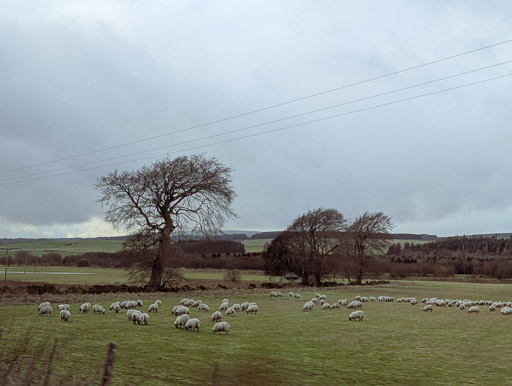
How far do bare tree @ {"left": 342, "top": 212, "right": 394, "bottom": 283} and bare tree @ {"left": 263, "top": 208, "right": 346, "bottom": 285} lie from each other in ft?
19.7

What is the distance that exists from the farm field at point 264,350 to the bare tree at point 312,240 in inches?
1612

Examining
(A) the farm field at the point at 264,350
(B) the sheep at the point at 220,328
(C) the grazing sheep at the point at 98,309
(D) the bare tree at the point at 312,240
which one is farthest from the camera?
(D) the bare tree at the point at 312,240

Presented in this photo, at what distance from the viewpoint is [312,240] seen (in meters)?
66.1

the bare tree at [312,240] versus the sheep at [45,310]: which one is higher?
the bare tree at [312,240]

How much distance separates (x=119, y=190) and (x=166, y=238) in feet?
20.4

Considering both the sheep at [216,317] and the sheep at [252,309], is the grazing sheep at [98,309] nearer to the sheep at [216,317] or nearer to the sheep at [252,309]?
the sheep at [216,317]

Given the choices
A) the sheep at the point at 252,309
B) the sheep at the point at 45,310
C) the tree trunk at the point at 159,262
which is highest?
the tree trunk at the point at 159,262

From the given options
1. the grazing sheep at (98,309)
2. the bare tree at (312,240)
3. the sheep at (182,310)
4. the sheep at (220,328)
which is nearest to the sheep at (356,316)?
the sheep at (182,310)

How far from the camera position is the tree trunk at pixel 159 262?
41.3 metres

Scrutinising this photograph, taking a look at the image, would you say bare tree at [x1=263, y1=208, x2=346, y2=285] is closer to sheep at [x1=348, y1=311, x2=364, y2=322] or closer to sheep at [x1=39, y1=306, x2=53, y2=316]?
sheep at [x1=348, y1=311, x2=364, y2=322]

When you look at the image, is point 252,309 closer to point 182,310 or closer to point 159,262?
point 182,310

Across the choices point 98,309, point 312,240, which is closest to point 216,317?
point 98,309

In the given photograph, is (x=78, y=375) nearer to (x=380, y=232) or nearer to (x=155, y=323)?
(x=155, y=323)

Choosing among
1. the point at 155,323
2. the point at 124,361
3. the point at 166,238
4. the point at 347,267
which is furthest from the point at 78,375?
the point at 347,267
